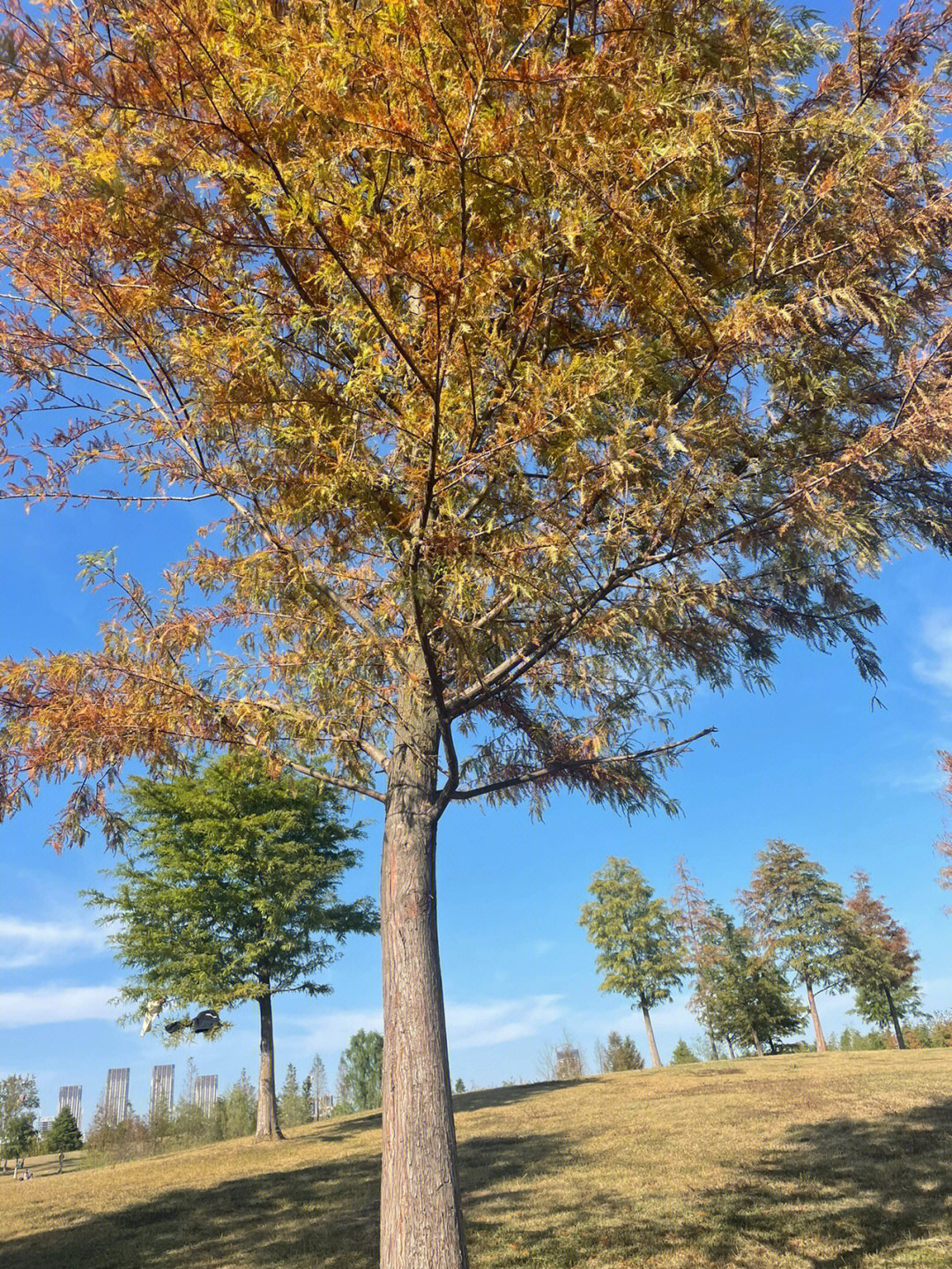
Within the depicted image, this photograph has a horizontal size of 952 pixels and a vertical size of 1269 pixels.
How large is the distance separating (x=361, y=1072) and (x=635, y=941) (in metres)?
16.2

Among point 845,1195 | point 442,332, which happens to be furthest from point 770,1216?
point 442,332

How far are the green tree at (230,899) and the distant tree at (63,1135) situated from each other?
36.4ft

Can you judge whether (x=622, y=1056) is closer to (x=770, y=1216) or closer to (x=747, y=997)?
(x=747, y=997)

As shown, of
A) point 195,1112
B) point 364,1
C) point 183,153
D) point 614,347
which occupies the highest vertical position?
point 364,1

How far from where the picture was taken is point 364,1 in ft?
13.1

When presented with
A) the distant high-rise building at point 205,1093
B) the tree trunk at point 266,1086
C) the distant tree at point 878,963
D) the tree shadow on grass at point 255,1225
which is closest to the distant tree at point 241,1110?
the distant high-rise building at point 205,1093

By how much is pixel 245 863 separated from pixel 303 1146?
19.4 ft

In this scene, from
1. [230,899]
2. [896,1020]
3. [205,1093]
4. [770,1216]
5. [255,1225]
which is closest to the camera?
[770,1216]

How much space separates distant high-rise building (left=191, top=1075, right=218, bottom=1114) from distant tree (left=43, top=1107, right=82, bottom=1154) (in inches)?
141

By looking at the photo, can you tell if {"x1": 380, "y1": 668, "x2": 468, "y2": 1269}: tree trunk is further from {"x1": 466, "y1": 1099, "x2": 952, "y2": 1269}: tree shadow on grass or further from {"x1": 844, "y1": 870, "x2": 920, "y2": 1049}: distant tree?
{"x1": 844, "y1": 870, "x2": 920, "y2": 1049}: distant tree

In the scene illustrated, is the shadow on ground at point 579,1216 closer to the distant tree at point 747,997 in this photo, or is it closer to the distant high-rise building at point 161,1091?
the distant high-rise building at point 161,1091

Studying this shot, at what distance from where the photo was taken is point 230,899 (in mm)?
18375

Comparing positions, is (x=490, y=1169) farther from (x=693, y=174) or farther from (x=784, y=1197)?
(x=693, y=174)

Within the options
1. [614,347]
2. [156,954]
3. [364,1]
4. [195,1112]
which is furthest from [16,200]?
[195,1112]
